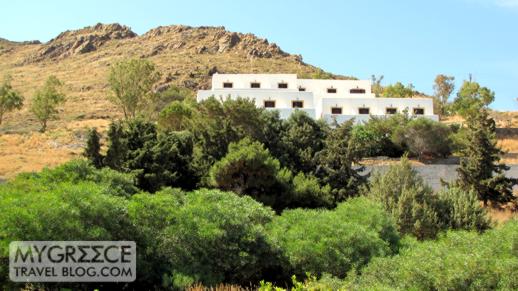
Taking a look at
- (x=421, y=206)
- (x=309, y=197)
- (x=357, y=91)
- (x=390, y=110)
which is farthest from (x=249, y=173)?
(x=357, y=91)

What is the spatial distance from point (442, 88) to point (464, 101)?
1791 centimetres

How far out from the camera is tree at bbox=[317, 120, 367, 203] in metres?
24.7

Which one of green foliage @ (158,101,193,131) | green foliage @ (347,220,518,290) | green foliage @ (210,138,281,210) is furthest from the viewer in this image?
green foliage @ (158,101,193,131)

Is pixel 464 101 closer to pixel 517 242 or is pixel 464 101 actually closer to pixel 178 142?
pixel 178 142

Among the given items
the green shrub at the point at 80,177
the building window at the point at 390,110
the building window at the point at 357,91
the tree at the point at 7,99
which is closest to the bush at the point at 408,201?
the green shrub at the point at 80,177

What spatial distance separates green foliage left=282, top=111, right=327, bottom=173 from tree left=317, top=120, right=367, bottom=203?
2.29 ft

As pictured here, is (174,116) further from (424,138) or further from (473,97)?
(473,97)

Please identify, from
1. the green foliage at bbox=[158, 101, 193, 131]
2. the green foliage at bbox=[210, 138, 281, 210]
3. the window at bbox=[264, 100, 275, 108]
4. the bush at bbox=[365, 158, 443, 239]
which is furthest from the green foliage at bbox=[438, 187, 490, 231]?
the window at bbox=[264, 100, 275, 108]

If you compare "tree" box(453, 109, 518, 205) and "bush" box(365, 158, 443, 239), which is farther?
"tree" box(453, 109, 518, 205)

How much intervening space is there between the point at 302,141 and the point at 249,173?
4.97 meters

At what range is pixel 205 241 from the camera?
1384cm

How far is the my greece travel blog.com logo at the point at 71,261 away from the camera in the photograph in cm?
1170

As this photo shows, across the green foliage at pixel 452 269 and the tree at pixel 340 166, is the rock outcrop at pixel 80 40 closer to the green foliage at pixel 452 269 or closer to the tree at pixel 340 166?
the tree at pixel 340 166

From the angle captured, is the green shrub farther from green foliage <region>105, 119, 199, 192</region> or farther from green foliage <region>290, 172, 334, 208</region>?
green foliage <region>290, 172, 334, 208</region>
